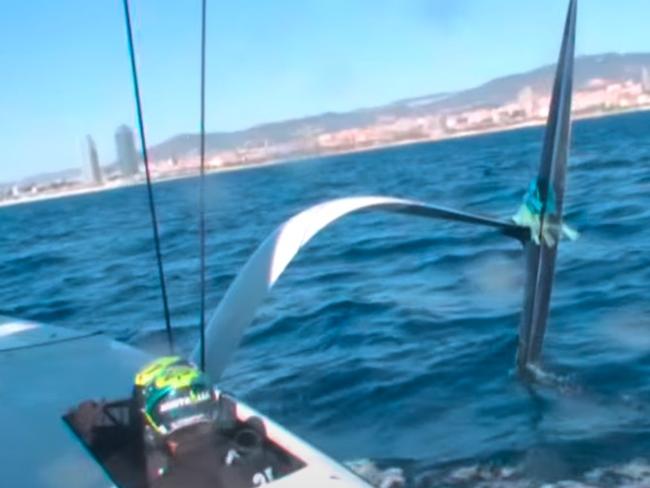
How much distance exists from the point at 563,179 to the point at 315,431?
249 centimetres

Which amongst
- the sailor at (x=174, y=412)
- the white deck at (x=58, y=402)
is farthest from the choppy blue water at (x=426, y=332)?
the sailor at (x=174, y=412)

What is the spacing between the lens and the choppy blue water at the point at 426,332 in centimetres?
545

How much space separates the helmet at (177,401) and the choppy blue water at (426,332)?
2.00 metres

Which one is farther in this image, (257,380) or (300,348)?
(300,348)

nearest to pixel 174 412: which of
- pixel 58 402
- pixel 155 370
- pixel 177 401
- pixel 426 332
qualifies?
pixel 177 401

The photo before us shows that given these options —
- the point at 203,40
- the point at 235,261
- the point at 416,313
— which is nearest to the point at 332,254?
the point at 235,261

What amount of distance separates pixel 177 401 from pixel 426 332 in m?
5.23

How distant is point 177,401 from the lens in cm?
318

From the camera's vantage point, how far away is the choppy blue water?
5.45 meters

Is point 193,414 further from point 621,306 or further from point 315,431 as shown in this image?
point 621,306

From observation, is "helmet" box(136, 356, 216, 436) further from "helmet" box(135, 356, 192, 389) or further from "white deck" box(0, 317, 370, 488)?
"white deck" box(0, 317, 370, 488)

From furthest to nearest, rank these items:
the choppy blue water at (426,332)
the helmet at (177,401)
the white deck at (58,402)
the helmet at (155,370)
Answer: the choppy blue water at (426,332)
the white deck at (58,402)
the helmet at (155,370)
the helmet at (177,401)

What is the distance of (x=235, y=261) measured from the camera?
15289 mm

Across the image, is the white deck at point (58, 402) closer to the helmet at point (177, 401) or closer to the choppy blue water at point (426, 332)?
the helmet at point (177, 401)
